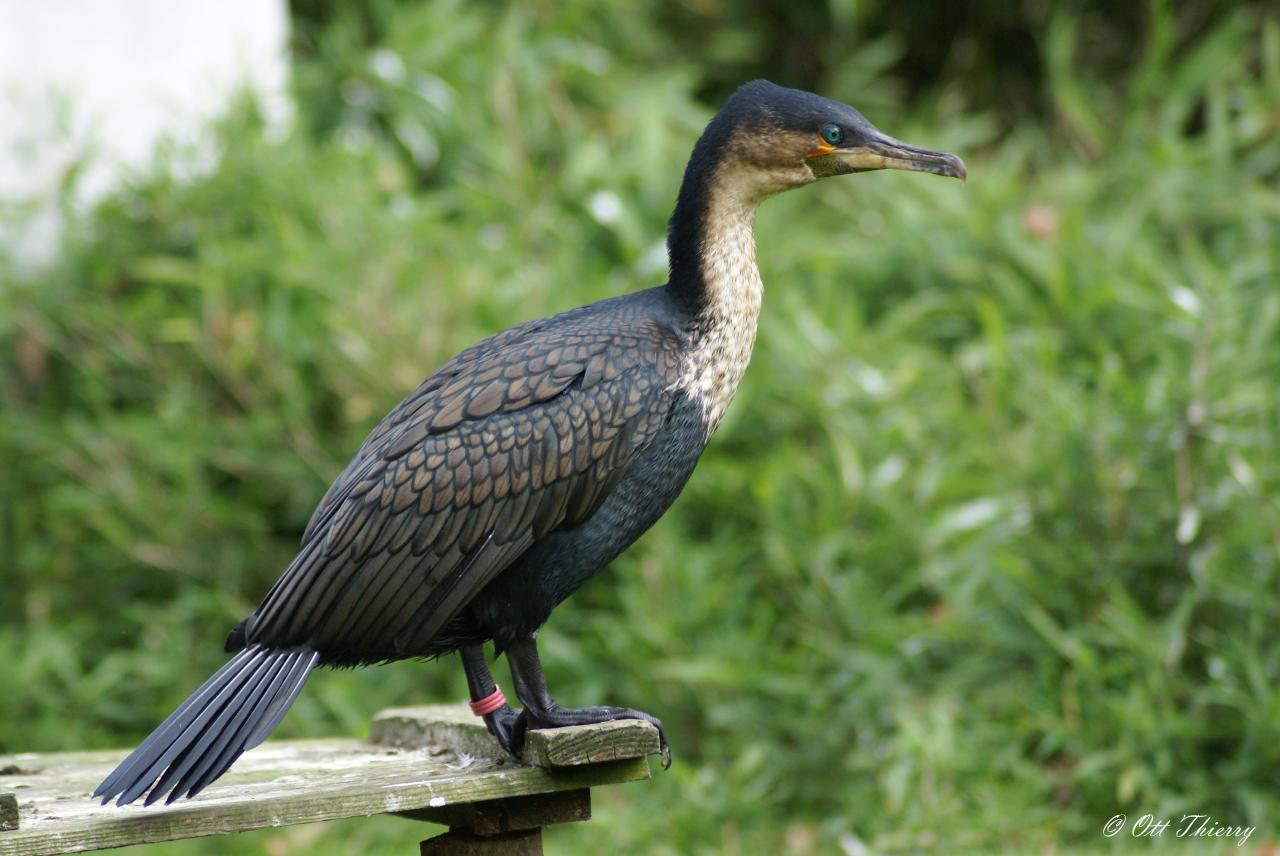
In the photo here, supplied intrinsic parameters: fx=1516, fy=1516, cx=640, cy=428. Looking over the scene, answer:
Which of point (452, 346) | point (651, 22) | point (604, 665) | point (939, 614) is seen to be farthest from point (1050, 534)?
point (651, 22)

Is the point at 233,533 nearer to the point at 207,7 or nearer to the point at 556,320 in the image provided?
the point at 207,7

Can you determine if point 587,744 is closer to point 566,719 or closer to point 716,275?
point 566,719

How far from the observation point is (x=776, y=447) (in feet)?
17.8

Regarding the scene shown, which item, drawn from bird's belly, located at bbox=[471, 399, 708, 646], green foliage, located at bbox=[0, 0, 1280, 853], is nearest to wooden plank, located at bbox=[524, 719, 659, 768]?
bird's belly, located at bbox=[471, 399, 708, 646]

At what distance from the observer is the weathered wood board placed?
238 cm

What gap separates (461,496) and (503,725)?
1.47 ft

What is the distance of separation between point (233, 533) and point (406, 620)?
2984 millimetres

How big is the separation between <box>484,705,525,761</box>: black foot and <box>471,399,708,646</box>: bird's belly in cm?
14

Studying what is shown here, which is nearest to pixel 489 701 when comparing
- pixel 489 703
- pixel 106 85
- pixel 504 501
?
pixel 489 703

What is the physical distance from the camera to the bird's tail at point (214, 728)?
93.6 inches

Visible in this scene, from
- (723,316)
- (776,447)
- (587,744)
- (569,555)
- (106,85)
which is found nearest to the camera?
(587,744)

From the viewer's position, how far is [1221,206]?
6.26 meters

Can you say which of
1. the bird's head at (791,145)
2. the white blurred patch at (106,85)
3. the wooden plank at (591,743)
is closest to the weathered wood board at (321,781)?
the wooden plank at (591,743)

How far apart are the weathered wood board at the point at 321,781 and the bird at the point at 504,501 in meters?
0.09
